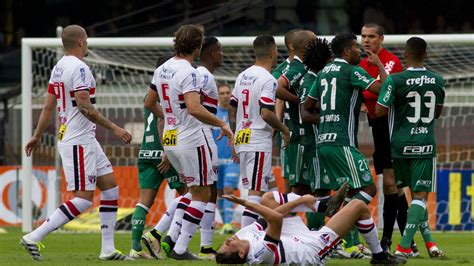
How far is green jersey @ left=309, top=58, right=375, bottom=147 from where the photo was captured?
10.8 metres

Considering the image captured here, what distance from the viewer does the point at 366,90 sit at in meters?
10.7

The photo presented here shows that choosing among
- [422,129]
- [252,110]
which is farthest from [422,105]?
[252,110]

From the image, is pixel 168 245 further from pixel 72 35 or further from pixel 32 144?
pixel 72 35

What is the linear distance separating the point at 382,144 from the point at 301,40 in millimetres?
1398

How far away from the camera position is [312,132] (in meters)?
11.5

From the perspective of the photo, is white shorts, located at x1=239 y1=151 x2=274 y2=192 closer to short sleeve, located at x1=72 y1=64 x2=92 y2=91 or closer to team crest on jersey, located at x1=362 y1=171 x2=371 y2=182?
team crest on jersey, located at x1=362 y1=171 x2=371 y2=182

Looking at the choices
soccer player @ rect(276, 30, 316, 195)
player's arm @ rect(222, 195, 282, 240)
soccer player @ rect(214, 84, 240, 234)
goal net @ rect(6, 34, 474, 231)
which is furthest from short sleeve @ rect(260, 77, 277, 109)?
soccer player @ rect(214, 84, 240, 234)

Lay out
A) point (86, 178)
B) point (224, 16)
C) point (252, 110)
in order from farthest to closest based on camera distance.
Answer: point (224, 16)
point (252, 110)
point (86, 178)

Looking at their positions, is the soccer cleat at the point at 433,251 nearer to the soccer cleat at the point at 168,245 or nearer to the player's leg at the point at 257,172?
the player's leg at the point at 257,172

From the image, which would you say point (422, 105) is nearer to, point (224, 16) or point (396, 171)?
point (396, 171)

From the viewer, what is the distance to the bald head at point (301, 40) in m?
11.6

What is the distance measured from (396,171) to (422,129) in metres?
0.53

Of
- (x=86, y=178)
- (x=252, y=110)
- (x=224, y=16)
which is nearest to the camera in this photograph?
(x=86, y=178)

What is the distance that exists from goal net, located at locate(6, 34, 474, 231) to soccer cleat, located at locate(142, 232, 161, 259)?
17.5ft
